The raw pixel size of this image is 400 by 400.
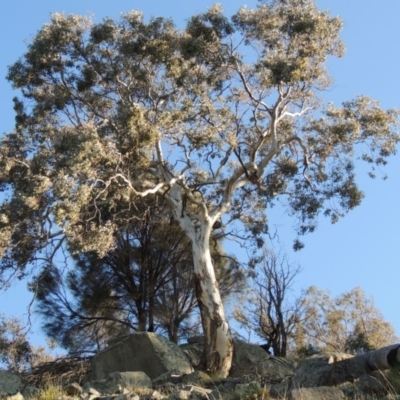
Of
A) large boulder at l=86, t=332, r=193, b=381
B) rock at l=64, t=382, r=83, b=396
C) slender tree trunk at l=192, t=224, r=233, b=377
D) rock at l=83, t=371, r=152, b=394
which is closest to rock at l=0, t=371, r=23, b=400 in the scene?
rock at l=83, t=371, r=152, b=394

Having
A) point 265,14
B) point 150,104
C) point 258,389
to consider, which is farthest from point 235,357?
point 258,389

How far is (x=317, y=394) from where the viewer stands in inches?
359

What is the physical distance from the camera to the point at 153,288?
78.0 ft

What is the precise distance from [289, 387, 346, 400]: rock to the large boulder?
9.34 metres

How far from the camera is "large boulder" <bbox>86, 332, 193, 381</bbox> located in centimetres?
1852

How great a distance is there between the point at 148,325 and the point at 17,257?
4.14 meters

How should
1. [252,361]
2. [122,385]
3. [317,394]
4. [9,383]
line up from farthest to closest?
[252,361] < [9,383] < [122,385] < [317,394]

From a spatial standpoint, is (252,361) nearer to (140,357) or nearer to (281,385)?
(140,357)

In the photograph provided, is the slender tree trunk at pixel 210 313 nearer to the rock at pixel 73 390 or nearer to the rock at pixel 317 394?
the rock at pixel 73 390

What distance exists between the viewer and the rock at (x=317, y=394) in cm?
897

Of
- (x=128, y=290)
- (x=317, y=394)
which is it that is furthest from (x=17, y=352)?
(x=317, y=394)

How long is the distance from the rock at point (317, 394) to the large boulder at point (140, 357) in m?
9.34

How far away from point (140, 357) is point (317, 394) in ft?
33.1

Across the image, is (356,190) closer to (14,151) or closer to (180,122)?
(180,122)
